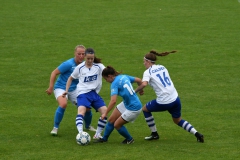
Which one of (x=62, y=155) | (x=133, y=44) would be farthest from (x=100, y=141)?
(x=133, y=44)

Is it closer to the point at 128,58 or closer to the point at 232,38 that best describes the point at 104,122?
the point at 128,58

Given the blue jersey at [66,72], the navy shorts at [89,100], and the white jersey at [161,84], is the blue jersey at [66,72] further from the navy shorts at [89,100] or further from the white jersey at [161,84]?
the white jersey at [161,84]

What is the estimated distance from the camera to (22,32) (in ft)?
87.3

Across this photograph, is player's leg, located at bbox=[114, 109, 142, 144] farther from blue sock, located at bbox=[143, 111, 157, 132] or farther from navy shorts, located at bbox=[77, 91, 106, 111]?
navy shorts, located at bbox=[77, 91, 106, 111]

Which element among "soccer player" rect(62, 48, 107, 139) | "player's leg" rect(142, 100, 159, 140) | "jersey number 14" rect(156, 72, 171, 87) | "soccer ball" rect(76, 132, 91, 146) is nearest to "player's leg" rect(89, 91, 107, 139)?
"soccer player" rect(62, 48, 107, 139)

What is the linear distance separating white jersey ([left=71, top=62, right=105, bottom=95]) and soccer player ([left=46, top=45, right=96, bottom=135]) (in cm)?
55

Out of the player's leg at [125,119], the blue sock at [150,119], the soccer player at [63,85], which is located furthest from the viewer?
the soccer player at [63,85]

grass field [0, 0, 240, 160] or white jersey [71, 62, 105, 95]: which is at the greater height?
white jersey [71, 62, 105, 95]

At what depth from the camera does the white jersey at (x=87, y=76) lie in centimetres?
1251

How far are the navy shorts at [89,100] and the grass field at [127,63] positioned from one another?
919mm

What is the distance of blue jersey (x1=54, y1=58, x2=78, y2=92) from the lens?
13.1 meters

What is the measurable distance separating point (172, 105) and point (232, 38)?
541 inches

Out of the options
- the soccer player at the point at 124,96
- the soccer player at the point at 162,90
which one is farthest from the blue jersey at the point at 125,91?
the soccer player at the point at 162,90

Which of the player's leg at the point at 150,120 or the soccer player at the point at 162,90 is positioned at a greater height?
the soccer player at the point at 162,90
